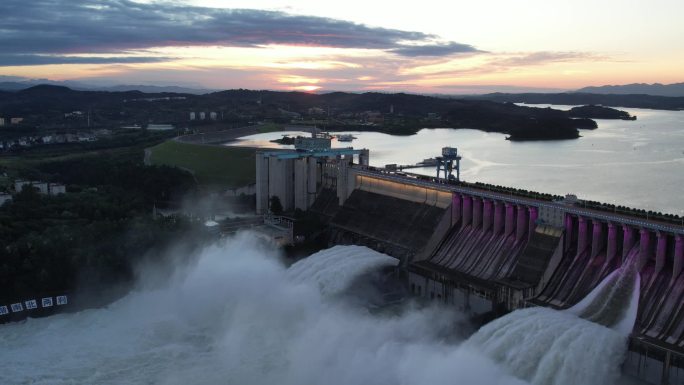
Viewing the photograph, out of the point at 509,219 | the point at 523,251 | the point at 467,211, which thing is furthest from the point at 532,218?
the point at 467,211

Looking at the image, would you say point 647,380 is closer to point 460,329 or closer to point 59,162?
point 460,329

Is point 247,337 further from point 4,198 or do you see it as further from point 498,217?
point 4,198

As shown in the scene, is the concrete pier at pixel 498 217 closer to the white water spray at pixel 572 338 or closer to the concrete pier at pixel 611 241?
the concrete pier at pixel 611 241

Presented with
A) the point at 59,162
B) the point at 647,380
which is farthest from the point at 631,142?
the point at 647,380

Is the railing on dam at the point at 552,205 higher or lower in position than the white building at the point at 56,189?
higher

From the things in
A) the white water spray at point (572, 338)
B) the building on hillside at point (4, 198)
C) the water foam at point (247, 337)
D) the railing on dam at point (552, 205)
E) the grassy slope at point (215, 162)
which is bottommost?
the water foam at point (247, 337)

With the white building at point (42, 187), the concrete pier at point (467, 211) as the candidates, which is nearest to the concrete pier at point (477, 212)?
the concrete pier at point (467, 211)

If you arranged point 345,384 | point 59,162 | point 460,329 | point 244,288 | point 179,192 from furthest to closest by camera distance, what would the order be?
point 59,162 → point 179,192 → point 244,288 → point 460,329 → point 345,384
